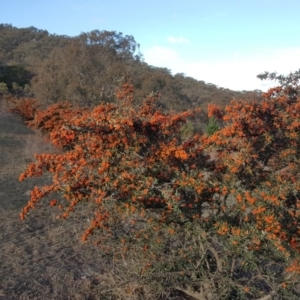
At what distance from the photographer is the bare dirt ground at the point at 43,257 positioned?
18.3ft

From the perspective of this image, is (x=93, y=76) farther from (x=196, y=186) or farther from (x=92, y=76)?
(x=196, y=186)

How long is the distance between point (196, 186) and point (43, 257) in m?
3.44

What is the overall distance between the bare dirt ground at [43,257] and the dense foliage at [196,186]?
1243mm

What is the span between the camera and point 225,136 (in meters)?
4.32

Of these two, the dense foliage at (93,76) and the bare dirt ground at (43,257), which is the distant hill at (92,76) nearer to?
the dense foliage at (93,76)

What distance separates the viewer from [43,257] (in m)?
6.60

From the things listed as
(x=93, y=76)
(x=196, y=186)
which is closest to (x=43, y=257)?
(x=196, y=186)

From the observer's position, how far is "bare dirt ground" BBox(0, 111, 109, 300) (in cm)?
558

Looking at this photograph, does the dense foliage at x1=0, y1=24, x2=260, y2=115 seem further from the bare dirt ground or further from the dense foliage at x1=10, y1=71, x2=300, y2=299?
the dense foliage at x1=10, y1=71, x2=300, y2=299

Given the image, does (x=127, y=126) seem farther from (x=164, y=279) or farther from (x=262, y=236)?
(x=164, y=279)

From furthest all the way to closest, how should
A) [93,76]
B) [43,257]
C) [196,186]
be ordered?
[93,76]
[43,257]
[196,186]

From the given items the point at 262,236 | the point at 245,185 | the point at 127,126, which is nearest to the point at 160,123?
the point at 127,126

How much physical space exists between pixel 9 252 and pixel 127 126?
3.48 metres

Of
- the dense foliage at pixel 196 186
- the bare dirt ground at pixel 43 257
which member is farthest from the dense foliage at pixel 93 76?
the dense foliage at pixel 196 186
